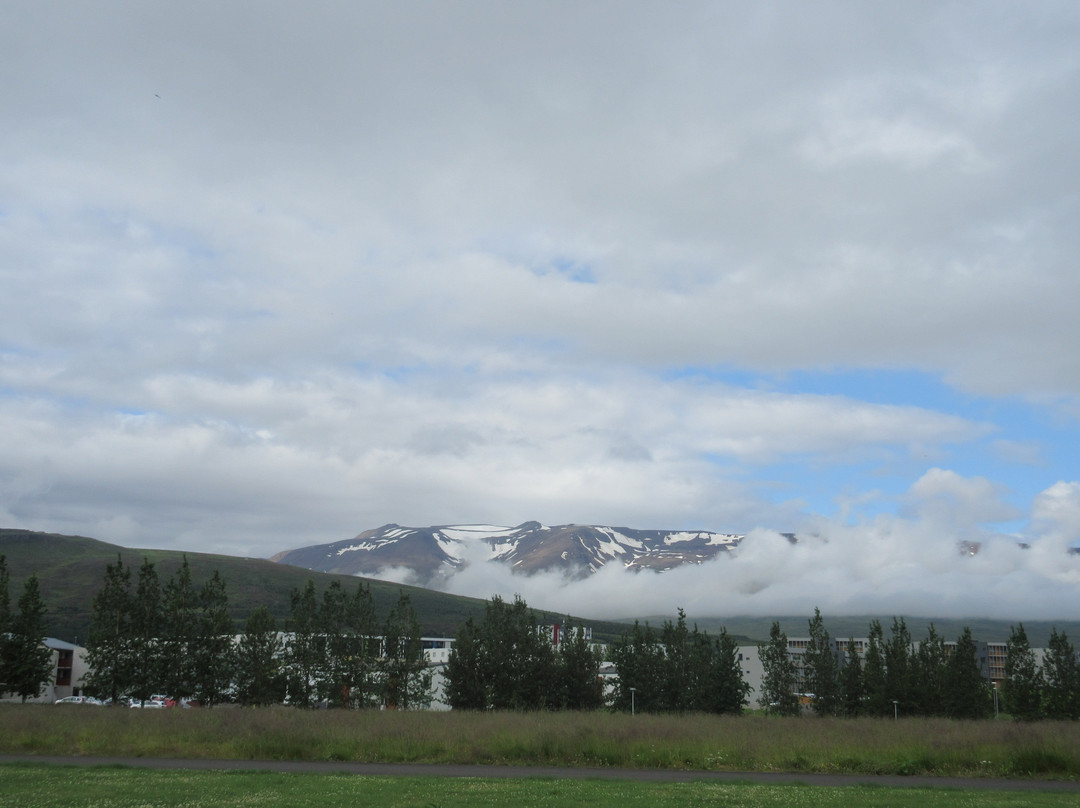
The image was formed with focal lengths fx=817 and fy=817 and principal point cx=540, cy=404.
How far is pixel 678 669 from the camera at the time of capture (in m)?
66.4

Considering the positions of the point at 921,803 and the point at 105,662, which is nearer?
the point at 921,803

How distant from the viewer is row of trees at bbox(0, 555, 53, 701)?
54.3 m

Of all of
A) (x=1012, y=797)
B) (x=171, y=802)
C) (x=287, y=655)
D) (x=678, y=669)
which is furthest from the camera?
(x=678, y=669)

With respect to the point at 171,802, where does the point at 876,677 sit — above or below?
below

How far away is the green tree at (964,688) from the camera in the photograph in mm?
69356

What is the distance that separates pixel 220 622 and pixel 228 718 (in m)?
27.1

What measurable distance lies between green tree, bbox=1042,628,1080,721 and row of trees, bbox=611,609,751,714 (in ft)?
97.0

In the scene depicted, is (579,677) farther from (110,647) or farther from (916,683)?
(110,647)

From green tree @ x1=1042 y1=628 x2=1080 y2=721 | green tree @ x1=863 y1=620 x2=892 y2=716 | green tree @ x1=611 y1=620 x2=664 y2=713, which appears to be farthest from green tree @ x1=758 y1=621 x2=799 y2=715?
green tree @ x1=1042 y1=628 x2=1080 y2=721

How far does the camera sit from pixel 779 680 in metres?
71.9

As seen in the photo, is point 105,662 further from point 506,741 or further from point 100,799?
point 100,799

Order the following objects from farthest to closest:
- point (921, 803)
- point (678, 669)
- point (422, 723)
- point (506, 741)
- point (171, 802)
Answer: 1. point (678, 669)
2. point (422, 723)
3. point (506, 741)
4. point (921, 803)
5. point (171, 802)

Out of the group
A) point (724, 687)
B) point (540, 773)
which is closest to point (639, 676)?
point (724, 687)

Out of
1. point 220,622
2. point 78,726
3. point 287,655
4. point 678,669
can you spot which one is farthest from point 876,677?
point 78,726
